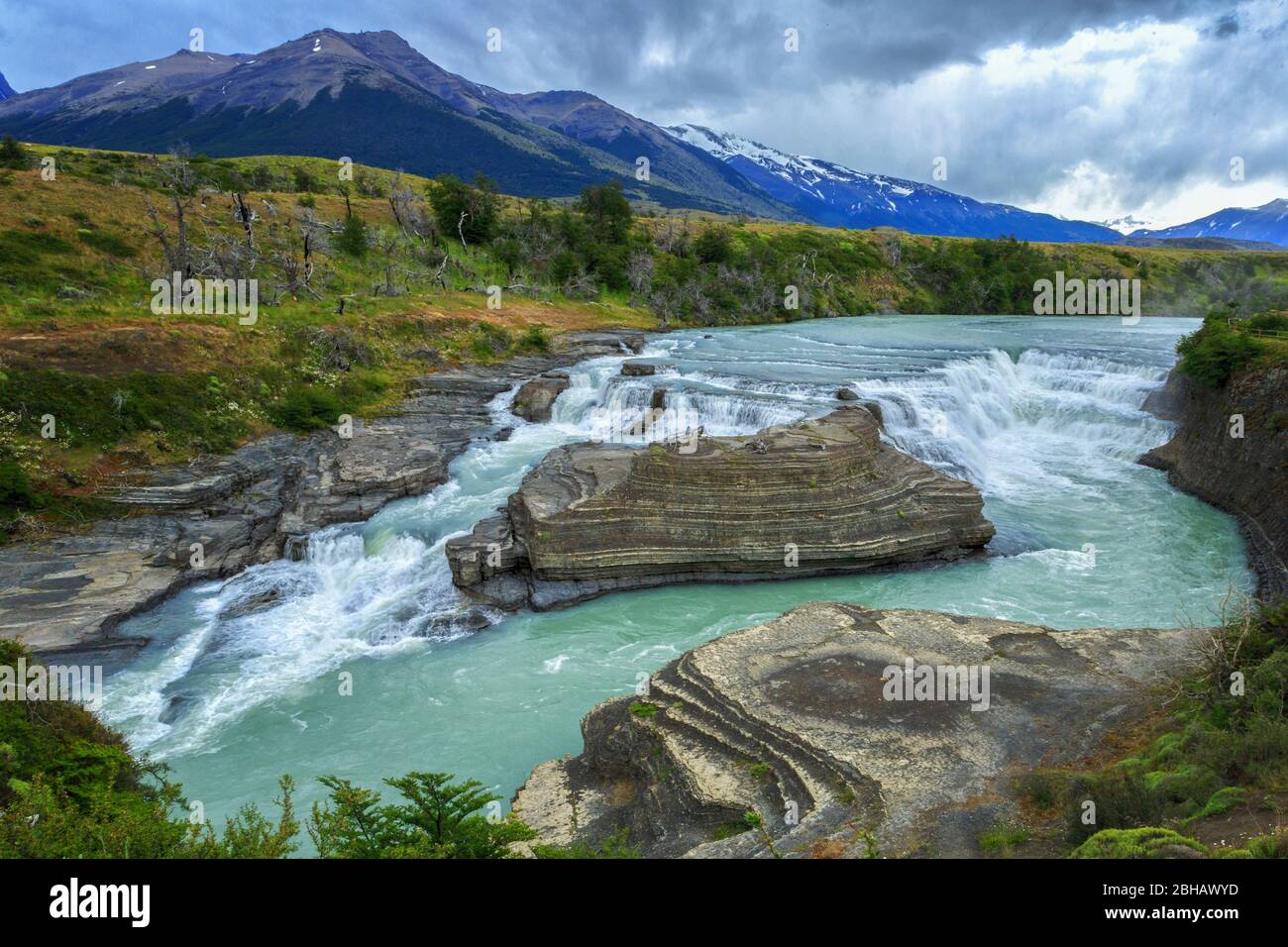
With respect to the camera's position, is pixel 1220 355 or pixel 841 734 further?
pixel 1220 355

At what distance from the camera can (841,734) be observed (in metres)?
9.89

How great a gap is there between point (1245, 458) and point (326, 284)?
44389 millimetres

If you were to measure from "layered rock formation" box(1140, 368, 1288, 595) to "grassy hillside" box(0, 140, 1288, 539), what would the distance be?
30382mm

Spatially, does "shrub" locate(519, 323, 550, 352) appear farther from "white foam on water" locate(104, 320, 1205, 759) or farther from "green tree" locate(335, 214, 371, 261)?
"green tree" locate(335, 214, 371, 261)

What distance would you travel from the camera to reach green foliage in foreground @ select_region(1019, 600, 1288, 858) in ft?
22.1

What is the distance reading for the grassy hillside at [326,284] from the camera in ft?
74.7

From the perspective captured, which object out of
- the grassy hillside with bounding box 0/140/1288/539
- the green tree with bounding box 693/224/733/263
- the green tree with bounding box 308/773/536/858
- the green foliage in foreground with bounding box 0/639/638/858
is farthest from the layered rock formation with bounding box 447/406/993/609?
the green tree with bounding box 693/224/733/263

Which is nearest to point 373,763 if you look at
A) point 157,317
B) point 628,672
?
point 628,672

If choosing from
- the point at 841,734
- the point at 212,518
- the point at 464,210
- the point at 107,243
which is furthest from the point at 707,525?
the point at 464,210

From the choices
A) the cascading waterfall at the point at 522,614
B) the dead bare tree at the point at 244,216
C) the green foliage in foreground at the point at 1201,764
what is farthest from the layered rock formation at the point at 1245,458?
the dead bare tree at the point at 244,216

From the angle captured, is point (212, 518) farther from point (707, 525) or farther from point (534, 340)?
point (534, 340)

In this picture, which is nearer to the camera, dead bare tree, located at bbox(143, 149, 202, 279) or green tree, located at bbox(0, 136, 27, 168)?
dead bare tree, located at bbox(143, 149, 202, 279)
